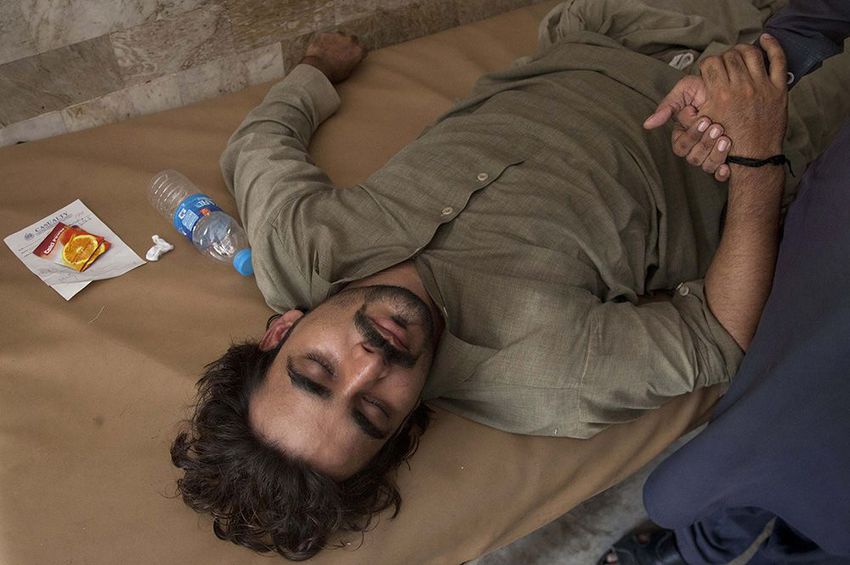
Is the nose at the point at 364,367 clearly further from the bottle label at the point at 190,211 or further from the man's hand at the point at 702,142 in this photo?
the man's hand at the point at 702,142

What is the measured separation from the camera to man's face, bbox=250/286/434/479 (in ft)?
4.42

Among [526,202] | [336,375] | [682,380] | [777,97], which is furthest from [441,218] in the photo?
[777,97]

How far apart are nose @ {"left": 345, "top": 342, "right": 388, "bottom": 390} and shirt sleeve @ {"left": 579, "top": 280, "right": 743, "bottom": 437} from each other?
389 millimetres

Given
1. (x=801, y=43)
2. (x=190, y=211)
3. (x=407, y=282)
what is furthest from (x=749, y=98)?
(x=190, y=211)

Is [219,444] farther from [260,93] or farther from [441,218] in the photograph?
[260,93]

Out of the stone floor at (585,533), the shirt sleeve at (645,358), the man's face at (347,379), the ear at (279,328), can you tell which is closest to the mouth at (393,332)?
the man's face at (347,379)

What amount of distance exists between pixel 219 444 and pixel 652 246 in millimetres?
966

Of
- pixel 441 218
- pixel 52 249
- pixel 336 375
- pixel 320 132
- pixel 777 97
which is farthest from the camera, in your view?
pixel 320 132

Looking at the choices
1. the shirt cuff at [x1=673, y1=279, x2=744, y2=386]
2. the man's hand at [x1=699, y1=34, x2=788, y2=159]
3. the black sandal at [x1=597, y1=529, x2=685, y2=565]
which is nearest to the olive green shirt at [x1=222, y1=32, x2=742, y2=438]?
the shirt cuff at [x1=673, y1=279, x2=744, y2=386]

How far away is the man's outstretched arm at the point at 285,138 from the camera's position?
5.42ft

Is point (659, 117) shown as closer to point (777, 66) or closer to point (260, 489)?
point (777, 66)

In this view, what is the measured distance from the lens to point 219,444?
4.56 feet

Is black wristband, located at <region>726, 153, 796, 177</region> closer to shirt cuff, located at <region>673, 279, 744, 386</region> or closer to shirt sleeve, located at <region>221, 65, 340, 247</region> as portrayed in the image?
shirt cuff, located at <region>673, 279, 744, 386</region>

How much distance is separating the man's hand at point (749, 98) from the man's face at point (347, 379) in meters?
0.68
